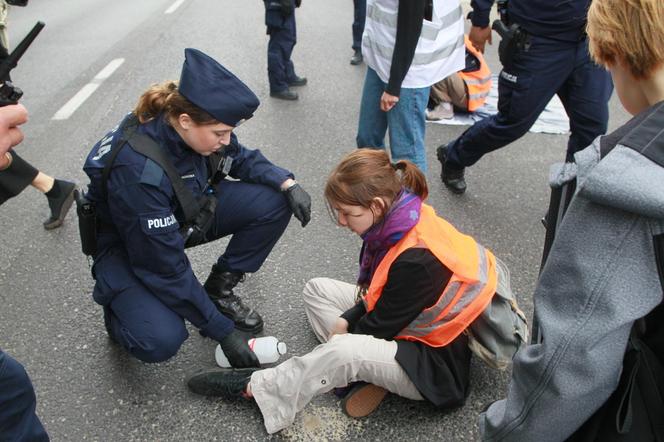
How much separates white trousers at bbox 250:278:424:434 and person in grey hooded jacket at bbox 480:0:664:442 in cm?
82

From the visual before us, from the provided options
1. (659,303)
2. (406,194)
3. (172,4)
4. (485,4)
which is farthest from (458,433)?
(172,4)

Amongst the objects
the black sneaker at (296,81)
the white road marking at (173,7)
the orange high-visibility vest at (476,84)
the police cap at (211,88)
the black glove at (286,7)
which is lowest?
the white road marking at (173,7)

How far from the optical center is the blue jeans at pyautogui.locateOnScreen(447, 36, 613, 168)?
2922mm

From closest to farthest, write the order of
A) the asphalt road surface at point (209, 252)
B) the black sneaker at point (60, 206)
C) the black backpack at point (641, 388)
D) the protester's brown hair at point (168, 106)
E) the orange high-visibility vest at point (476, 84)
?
1. the black backpack at point (641, 388)
2. the protester's brown hair at point (168, 106)
3. the asphalt road surface at point (209, 252)
4. the black sneaker at point (60, 206)
5. the orange high-visibility vest at point (476, 84)

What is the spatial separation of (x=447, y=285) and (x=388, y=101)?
122cm

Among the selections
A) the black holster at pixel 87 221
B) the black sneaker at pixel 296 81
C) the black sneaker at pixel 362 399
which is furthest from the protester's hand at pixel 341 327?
the black sneaker at pixel 296 81

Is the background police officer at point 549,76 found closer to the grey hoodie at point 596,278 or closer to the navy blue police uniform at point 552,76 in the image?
the navy blue police uniform at point 552,76

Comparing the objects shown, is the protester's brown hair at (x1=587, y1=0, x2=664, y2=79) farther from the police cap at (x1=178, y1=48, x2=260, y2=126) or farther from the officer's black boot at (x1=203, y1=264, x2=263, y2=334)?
the officer's black boot at (x1=203, y1=264, x2=263, y2=334)

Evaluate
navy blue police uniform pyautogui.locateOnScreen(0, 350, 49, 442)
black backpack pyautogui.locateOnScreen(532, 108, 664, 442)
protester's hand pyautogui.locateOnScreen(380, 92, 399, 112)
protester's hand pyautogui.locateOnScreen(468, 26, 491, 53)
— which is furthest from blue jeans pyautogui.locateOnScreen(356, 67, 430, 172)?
navy blue police uniform pyautogui.locateOnScreen(0, 350, 49, 442)

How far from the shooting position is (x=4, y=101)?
2092 mm

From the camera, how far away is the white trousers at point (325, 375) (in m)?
2.00

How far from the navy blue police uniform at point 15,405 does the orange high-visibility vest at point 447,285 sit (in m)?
1.11

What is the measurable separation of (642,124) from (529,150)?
11.5 feet

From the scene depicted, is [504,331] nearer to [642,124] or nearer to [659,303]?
[659,303]
